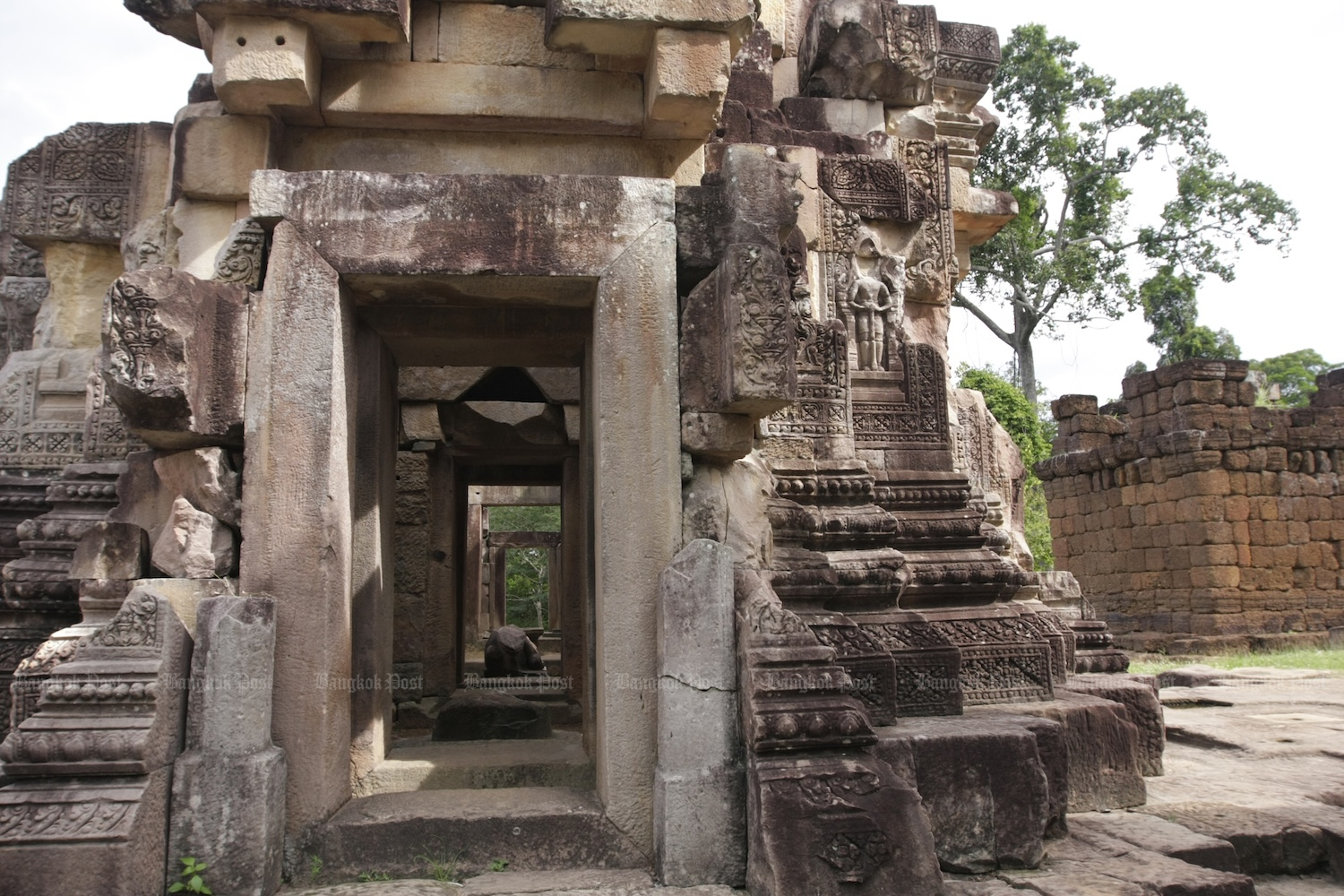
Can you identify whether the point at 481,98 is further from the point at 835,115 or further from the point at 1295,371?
the point at 1295,371

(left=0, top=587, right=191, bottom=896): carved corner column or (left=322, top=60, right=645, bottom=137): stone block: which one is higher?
(left=322, top=60, right=645, bottom=137): stone block

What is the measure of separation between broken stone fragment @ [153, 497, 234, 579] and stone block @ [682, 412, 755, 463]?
1562mm

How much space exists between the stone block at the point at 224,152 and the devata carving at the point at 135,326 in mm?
1007

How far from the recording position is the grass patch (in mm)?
12000

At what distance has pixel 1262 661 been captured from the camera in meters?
13.0

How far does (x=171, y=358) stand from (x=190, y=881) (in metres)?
1.55

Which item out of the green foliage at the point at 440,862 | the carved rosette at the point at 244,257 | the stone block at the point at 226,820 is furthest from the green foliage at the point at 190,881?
the carved rosette at the point at 244,257

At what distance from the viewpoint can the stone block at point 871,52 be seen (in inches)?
208

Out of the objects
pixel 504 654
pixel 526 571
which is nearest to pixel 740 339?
pixel 504 654

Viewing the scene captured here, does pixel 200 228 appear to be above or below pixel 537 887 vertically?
above

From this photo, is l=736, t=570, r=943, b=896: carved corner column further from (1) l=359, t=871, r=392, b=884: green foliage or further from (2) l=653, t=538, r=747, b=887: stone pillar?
(1) l=359, t=871, r=392, b=884: green foliage

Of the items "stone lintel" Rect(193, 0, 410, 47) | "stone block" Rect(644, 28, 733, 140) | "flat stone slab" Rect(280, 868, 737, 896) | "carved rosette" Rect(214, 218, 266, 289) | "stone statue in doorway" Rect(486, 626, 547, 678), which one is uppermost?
"stone lintel" Rect(193, 0, 410, 47)

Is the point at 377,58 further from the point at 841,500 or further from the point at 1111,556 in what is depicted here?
the point at 1111,556

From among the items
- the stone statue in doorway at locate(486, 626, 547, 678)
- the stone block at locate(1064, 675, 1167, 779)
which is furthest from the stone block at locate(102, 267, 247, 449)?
the stone statue in doorway at locate(486, 626, 547, 678)
